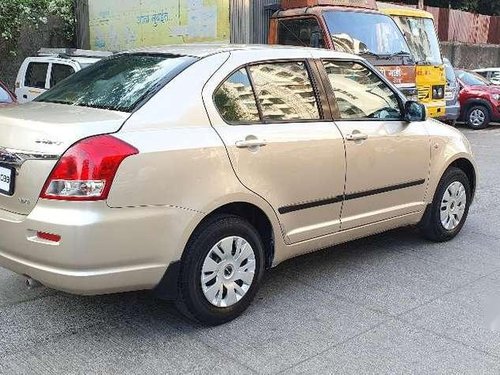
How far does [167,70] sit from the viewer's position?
3758 mm

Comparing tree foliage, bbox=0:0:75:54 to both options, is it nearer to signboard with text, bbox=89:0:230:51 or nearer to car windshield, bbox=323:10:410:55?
signboard with text, bbox=89:0:230:51

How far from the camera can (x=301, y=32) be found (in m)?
9.53

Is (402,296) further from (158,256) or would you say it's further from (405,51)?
(405,51)

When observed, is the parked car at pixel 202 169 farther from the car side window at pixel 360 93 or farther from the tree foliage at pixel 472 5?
the tree foliage at pixel 472 5

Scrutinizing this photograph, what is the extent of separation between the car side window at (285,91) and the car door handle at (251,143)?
0.21 m

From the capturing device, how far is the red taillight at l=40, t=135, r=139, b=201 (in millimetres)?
3104

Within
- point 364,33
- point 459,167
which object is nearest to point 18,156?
point 459,167

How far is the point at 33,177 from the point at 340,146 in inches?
80.9

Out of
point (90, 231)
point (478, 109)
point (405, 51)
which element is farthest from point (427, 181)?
point (478, 109)

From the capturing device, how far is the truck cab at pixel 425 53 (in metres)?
10.8

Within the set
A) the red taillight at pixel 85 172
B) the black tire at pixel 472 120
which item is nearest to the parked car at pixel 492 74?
the black tire at pixel 472 120

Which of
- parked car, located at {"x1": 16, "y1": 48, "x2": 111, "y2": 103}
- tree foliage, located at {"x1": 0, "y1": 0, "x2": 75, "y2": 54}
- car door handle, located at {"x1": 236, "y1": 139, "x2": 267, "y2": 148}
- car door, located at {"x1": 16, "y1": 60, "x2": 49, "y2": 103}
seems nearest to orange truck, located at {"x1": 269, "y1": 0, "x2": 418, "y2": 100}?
parked car, located at {"x1": 16, "y1": 48, "x2": 111, "y2": 103}

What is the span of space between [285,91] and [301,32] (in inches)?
225

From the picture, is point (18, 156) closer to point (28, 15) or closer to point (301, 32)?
point (301, 32)
